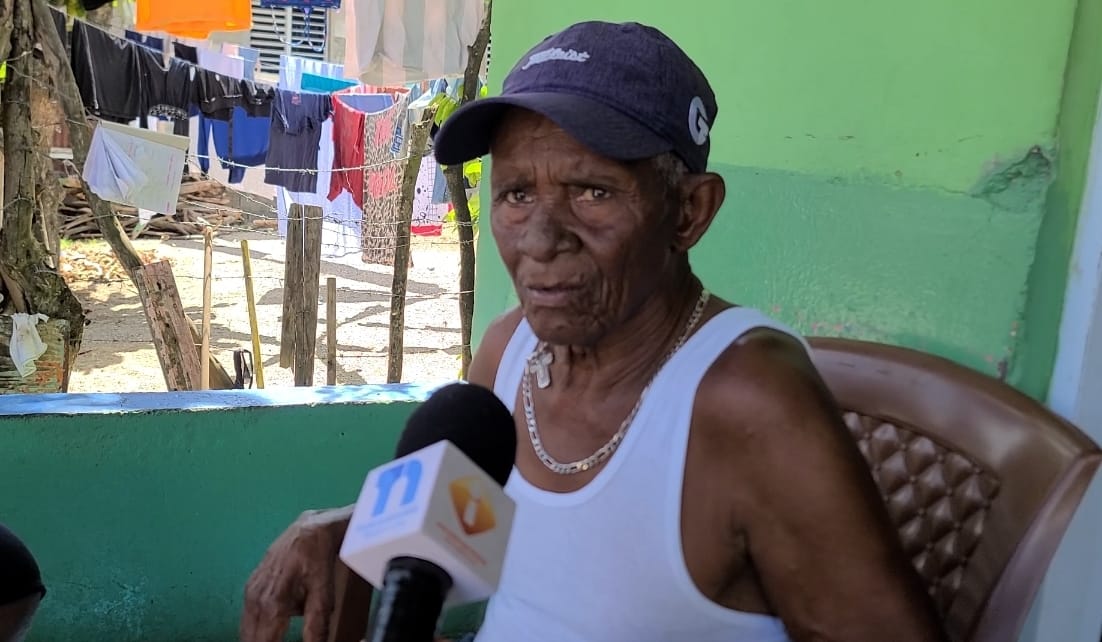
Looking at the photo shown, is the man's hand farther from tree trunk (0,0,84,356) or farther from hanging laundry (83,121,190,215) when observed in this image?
hanging laundry (83,121,190,215)

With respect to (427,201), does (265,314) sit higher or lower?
lower

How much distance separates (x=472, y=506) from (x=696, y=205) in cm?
78

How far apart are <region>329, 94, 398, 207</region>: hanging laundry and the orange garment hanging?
3.98 metres

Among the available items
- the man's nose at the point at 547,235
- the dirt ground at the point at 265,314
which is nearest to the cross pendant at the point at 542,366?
the man's nose at the point at 547,235

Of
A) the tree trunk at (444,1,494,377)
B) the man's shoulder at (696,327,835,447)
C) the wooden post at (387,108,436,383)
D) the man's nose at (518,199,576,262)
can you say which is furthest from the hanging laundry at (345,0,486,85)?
the man's shoulder at (696,327,835,447)

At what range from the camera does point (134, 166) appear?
25.5 ft

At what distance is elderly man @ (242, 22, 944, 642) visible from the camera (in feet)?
3.91

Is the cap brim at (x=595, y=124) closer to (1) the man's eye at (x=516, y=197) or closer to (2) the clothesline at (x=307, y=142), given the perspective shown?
(1) the man's eye at (x=516, y=197)

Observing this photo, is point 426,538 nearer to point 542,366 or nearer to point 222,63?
point 542,366

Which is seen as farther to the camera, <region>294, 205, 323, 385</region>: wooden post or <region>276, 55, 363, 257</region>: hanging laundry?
<region>276, 55, 363, 257</region>: hanging laundry

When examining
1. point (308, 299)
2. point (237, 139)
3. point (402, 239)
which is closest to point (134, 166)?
point (308, 299)

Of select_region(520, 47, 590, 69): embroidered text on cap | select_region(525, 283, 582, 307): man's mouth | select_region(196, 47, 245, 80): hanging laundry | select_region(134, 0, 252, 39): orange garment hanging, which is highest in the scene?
select_region(196, 47, 245, 80): hanging laundry

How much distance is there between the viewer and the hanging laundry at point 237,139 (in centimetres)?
1023

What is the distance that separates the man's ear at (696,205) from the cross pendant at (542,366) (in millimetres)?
346
